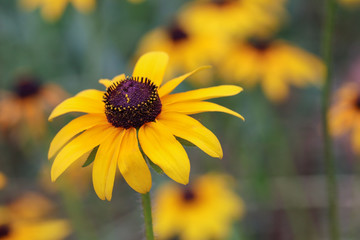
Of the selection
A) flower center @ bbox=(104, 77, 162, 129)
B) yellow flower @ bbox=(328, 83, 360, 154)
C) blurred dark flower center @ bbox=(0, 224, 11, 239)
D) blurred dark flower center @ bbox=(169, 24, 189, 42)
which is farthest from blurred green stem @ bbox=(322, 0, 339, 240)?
blurred dark flower center @ bbox=(169, 24, 189, 42)

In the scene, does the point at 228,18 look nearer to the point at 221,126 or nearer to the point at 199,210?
the point at 221,126

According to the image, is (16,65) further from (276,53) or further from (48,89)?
(276,53)

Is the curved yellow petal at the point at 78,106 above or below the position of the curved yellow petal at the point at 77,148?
above

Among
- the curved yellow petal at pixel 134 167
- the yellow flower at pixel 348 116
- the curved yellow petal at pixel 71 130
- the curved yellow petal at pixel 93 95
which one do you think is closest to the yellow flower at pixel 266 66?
the yellow flower at pixel 348 116

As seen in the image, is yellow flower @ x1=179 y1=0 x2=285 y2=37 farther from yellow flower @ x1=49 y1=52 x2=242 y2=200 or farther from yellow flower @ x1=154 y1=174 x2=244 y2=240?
yellow flower @ x1=49 y1=52 x2=242 y2=200

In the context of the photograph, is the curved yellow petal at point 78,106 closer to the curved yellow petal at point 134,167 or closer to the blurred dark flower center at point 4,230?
the curved yellow petal at point 134,167

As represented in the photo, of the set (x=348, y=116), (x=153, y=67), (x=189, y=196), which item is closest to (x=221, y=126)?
(x=189, y=196)

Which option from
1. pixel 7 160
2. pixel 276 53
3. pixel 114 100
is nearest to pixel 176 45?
pixel 276 53
